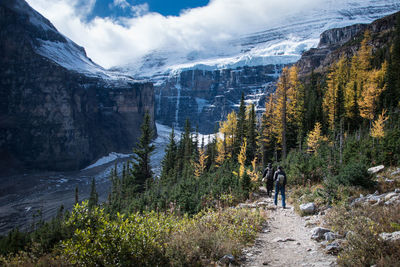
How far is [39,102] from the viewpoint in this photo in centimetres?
10206

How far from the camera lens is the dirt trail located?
14.2 ft

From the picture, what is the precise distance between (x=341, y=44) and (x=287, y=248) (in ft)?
408

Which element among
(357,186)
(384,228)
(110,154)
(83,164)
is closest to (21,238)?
(384,228)

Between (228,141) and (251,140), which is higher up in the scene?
(251,140)

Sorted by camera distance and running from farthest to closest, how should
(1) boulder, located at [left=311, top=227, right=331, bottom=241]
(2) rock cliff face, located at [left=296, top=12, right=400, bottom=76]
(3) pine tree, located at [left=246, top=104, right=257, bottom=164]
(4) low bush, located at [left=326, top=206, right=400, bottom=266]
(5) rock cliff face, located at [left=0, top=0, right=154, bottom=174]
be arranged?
(5) rock cliff face, located at [left=0, top=0, right=154, bottom=174], (2) rock cliff face, located at [left=296, top=12, right=400, bottom=76], (3) pine tree, located at [left=246, top=104, right=257, bottom=164], (1) boulder, located at [left=311, top=227, right=331, bottom=241], (4) low bush, located at [left=326, top=206, right=400, bottom=266]

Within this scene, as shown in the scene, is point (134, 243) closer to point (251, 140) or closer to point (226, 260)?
point (226, 260)

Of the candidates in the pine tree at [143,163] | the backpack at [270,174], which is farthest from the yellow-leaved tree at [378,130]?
the pine tree at [143,163]

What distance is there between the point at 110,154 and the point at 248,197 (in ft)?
407

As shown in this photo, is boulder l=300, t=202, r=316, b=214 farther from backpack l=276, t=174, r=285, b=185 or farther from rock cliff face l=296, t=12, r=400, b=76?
rock cliff face l=296, t=12, r=400, b=76

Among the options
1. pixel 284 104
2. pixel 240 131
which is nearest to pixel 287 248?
pixel 284 104

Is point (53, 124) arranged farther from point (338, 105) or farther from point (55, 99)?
point (338, 105)

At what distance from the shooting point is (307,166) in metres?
12.4

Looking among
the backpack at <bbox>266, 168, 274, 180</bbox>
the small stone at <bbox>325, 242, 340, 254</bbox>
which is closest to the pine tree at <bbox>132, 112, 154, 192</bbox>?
the backpack at <bbox>266, 168, 274, 180</bbox>

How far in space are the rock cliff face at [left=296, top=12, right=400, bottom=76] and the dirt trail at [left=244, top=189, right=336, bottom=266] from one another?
5920 cm
